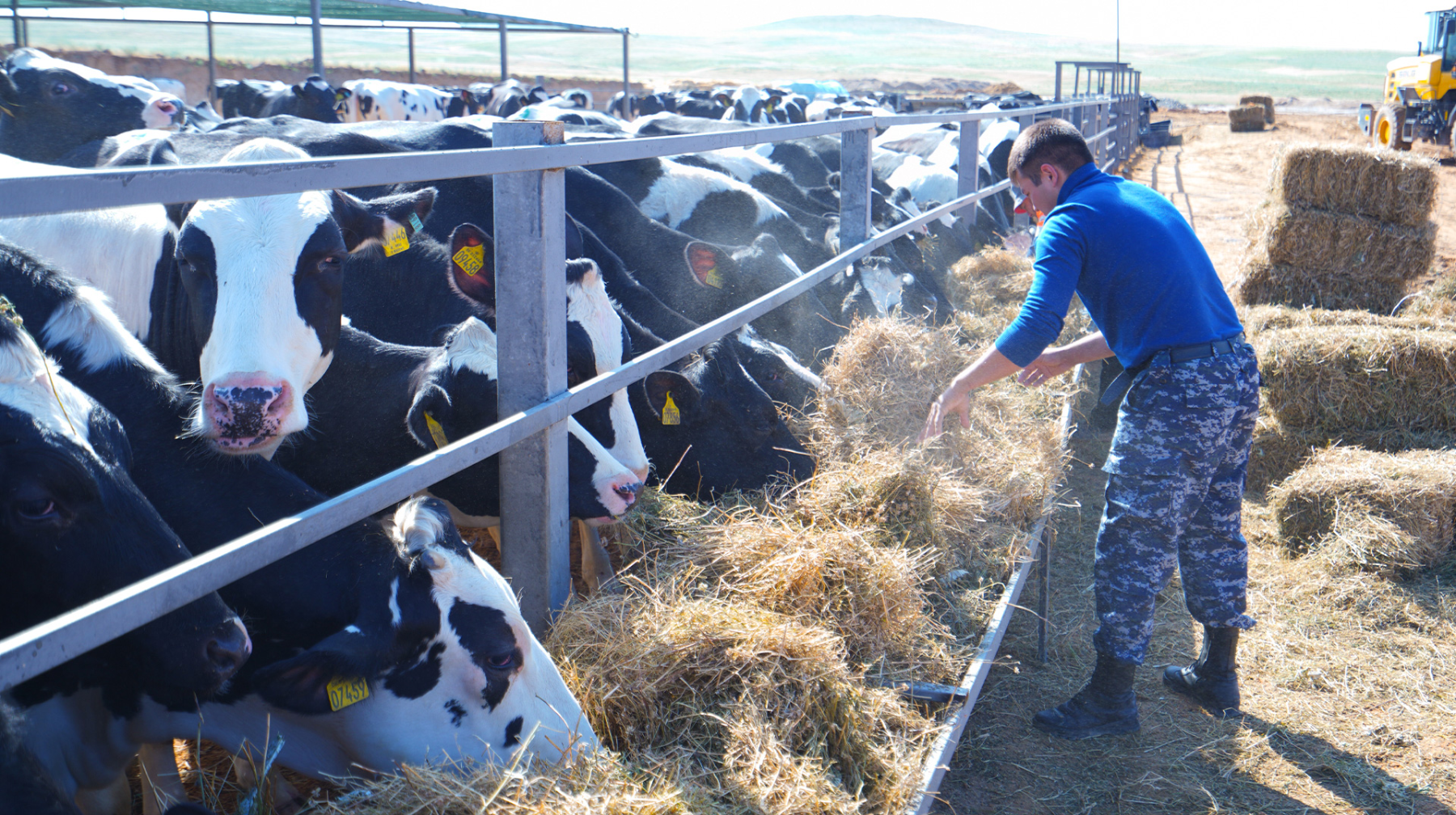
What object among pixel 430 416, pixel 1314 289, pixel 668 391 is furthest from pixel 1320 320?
pixel 430 416

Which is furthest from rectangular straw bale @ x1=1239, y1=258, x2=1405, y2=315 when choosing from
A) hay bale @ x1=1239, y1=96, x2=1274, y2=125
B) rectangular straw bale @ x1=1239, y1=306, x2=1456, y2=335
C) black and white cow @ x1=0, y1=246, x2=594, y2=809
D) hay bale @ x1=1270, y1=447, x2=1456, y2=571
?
hay bale @ x1=1239, y1=96, x2=1274, y2=125

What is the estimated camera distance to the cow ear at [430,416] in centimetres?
329

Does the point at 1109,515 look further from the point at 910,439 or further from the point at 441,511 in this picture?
the point at 441,511

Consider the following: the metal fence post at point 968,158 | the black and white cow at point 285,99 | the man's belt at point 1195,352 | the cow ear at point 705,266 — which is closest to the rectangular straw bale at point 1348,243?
the metal fence post at point 968,158

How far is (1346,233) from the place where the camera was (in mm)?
8672

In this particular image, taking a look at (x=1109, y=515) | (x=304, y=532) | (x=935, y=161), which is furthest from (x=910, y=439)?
(x=935, y=161)

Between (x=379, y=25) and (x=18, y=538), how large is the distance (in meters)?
26.0

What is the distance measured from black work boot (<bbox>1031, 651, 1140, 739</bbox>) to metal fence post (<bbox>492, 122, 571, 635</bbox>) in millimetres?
1816

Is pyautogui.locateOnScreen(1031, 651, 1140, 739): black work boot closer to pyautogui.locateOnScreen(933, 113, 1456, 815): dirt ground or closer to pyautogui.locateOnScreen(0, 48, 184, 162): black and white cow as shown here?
pyautogui.locateOnScreen(933, 113, 1456, 815): dirt ground

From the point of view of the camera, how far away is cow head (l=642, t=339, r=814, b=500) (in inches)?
174

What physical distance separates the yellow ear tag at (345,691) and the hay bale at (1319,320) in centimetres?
602

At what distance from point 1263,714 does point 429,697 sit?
3077 mm

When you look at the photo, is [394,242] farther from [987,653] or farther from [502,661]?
[987,653]

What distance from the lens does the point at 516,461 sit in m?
3.00
